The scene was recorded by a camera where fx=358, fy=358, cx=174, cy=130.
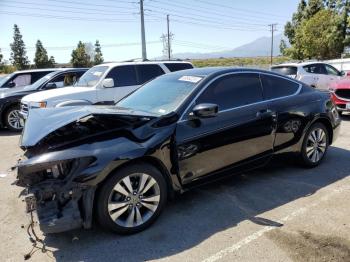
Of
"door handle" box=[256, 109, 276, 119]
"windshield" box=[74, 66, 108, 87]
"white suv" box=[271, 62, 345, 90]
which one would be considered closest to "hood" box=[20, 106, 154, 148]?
"door handle" box=[256, 109, 276, 119]

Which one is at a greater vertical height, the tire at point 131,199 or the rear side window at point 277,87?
the rear side window at point 277,87

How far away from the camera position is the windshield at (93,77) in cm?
936

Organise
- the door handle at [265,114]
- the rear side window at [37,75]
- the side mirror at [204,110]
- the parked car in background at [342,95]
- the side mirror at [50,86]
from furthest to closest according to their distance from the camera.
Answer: the rear side window at [37,75], the side mirror at [50,86], the parked car in background at [342,95], the door handle at [265,114], the side mirror at [204,110]

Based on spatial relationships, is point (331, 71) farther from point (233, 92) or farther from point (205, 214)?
point (205, 214)

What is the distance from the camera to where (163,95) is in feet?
14.8

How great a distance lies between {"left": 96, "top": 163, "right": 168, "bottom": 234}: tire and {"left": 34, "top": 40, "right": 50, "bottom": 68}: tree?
6981 centimetres

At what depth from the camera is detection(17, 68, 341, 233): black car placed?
3.34 metres

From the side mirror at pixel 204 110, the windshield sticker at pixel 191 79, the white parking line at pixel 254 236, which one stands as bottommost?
the white parking line at pixel 254 236

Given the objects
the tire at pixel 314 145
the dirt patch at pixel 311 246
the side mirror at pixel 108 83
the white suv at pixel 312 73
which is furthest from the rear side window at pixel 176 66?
the dirt patch at pixel 311 246

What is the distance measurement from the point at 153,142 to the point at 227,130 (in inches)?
41.1

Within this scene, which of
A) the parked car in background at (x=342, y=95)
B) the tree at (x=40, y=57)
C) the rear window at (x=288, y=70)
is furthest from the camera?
the tree at (x=40, y=57)

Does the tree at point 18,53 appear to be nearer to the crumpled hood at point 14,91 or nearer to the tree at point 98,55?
the tree at point 98,55

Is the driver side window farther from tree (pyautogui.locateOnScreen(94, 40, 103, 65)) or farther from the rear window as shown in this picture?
tree (pyautogui.locateOnScreen(94, 40, 103, 65))

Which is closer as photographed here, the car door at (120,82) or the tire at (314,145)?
the tire at (314,145)
